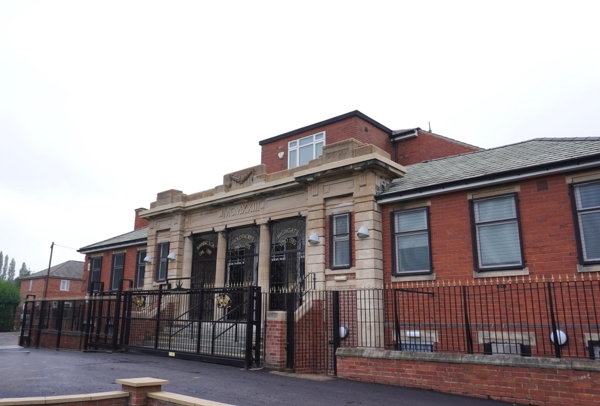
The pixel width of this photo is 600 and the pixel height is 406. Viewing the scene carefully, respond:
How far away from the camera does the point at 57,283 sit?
52688 millimetres

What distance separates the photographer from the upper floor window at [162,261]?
787 inches

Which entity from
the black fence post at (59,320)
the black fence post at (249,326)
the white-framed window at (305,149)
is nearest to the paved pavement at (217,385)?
the black fence post at (249,326)

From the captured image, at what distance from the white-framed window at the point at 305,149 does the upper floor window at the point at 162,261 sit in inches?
249

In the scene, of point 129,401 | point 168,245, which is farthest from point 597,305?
point 168,245

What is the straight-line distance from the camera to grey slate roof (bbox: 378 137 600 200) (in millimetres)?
10805

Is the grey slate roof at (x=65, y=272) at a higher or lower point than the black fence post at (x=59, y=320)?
higher

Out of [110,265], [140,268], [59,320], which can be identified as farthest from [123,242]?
[59,320]

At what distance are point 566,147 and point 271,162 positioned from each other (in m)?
12.2

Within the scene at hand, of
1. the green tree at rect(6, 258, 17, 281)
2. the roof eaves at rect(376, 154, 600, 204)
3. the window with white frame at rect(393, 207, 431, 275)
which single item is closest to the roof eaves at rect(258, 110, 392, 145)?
the roof eaves at rect(376, 154, 600, 204)

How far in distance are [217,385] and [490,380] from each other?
4.85 meters

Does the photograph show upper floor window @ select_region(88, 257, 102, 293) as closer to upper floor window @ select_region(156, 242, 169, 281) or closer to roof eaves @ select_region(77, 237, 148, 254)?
roof eaves @ select_region(77, 237, 148, 254)

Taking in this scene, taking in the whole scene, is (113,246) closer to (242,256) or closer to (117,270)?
(117,270)

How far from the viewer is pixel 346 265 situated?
1344 centimetres

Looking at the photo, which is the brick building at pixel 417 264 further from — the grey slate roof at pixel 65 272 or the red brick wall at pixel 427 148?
the grey slate roof at pixel 65 272
